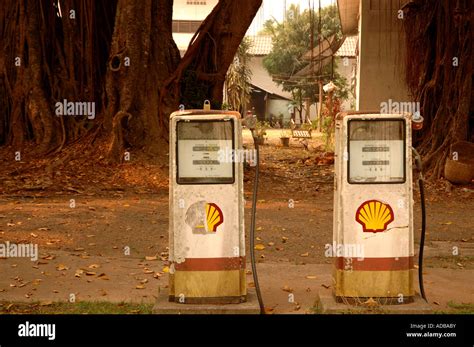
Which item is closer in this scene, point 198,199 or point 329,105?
point 198,199

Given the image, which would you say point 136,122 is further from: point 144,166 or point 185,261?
point 185,261

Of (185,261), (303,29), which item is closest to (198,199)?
(185,261)

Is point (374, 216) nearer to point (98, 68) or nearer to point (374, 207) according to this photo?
point (374, 207)

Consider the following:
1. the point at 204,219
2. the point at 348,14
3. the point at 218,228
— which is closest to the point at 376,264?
the point at 218,228

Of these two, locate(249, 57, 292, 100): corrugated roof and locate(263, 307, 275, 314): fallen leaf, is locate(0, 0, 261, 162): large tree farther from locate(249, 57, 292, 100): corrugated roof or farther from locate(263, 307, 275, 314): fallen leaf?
locate(249, 57, 292, 100): corrugated roof

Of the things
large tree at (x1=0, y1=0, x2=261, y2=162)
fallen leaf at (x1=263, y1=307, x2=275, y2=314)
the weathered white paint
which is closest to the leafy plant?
large tree at (x1=0, y1=0, x2=261, y2=162)

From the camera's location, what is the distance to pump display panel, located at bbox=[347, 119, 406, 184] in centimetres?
563

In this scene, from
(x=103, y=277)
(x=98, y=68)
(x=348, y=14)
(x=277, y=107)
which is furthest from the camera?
(x=277, y=107)

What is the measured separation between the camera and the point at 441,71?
14.6 m

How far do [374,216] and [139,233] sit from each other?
14.4 feet

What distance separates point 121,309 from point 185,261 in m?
0.77

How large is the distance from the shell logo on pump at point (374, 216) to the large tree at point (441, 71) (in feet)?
27.8

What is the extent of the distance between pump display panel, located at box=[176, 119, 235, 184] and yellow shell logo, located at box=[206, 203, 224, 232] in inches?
8.4

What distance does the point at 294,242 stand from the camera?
9.08 m
